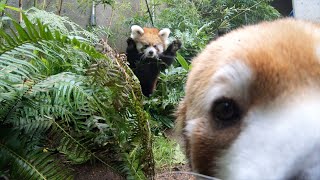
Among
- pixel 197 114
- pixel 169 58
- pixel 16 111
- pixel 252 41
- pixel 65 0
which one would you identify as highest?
pixel 252 41

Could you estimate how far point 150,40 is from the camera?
38.7 feet

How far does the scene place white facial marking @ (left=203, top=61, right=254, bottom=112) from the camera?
206 centimetres

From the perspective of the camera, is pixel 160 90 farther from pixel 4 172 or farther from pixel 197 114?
pixel 197 114

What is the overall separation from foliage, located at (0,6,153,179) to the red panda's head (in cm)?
723

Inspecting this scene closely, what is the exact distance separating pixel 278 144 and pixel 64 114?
8.47 ft

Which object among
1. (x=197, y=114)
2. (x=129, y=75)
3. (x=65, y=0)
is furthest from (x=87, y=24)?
(x=197, y=114)

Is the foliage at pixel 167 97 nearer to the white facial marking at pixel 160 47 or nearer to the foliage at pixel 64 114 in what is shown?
the foliage at pixel 64 114

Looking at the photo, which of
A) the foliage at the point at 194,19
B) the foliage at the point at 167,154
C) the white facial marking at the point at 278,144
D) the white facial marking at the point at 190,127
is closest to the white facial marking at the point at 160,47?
the foliage at the point at 194,19

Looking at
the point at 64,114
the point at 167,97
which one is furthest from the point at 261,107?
the point at 167,97

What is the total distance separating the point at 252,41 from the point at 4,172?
2.32m

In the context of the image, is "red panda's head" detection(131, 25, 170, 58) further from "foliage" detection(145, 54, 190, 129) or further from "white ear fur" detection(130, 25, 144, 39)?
"foliage" detection(145, 54, 190, 129)

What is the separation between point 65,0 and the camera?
34.2 feet

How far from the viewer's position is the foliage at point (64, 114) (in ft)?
12.0

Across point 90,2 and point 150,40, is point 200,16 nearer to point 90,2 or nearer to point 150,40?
point 150,40
